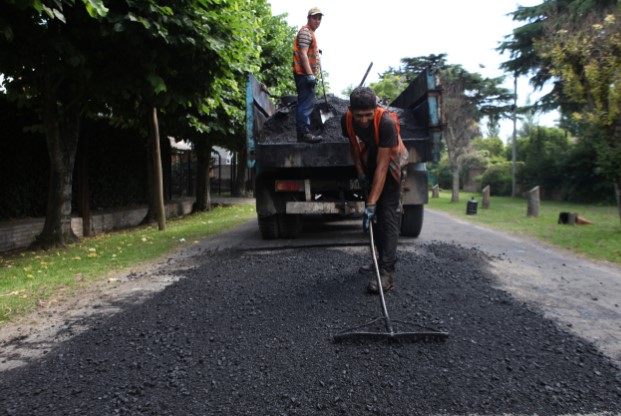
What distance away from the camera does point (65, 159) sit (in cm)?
827

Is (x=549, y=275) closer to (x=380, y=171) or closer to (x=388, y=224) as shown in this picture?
(x=388, y=224)

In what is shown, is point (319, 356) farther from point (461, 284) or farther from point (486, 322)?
point (461, 284)

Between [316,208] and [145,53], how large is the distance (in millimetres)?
3272

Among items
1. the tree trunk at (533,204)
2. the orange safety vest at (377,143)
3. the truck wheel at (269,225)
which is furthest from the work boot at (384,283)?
the tree trunk at (533,204)

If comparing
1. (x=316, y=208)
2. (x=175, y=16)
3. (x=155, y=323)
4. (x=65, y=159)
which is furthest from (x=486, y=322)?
(x=65, y=159)

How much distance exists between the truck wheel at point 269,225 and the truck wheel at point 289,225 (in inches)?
3.1

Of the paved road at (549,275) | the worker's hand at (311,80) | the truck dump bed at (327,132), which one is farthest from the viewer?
the truck dump bed at (327,132)

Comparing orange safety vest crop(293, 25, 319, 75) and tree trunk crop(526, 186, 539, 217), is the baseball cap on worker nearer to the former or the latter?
orange safety vest crop(293, 25, 319, 75)

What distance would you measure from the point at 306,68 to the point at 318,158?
1189 mm

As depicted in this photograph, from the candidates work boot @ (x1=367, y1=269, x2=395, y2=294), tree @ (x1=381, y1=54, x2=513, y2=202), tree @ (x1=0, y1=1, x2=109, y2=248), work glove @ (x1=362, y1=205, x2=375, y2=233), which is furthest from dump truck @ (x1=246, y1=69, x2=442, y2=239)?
tree @ (x1=381, y1=54, x2=513, y2=202)

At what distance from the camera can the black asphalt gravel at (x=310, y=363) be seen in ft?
7.97

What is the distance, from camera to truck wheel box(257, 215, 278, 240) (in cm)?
756

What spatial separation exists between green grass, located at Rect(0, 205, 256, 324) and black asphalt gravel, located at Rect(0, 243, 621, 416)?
1337mm

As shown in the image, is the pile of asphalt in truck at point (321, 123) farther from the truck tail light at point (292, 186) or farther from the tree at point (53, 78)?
the tree at point (53, 78)
